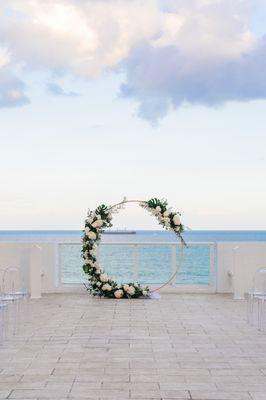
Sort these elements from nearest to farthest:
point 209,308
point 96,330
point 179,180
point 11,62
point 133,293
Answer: point 96,330 < point 209,308 < point 133,293 < point 11,62 < point 179,180

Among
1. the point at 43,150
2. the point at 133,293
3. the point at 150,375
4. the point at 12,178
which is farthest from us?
the point at 12,178

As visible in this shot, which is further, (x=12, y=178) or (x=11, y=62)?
(x=12, y=178)

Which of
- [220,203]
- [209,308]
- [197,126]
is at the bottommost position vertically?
[209,308]

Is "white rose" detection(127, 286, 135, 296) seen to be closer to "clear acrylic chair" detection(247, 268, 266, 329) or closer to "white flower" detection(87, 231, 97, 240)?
"white flower" detection(87, 231, 97, 240)

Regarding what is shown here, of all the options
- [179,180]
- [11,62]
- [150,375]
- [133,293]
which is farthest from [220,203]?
[150,375]

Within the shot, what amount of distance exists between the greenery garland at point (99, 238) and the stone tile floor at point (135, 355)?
1278 mm

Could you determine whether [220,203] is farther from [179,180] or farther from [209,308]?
[209,308]

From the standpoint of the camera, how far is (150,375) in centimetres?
606

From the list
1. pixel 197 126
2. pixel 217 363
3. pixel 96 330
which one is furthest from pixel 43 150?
pixel 217 363

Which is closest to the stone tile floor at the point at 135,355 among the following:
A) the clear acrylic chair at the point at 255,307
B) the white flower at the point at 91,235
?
the clear acrylic chair at the point at 255,307

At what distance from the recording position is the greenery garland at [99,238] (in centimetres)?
1217

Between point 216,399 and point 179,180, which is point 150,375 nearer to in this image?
point 216,399

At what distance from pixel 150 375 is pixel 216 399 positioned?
0.95m

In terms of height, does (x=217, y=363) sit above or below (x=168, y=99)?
below
